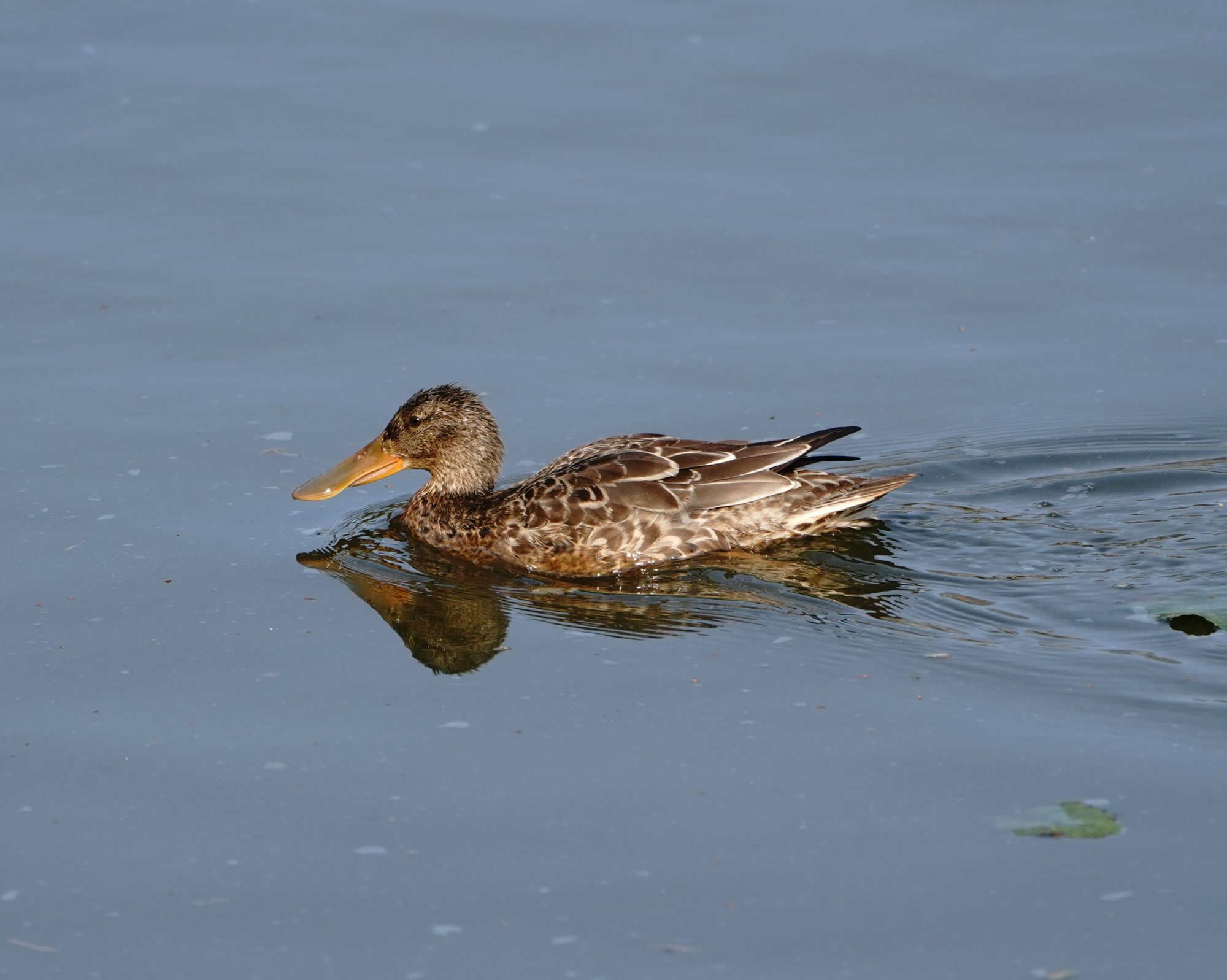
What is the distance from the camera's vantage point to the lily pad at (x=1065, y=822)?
5883 mm

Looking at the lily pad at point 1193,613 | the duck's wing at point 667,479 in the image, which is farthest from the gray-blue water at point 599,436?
the duck's wing at point 667,479

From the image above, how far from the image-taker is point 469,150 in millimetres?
12734

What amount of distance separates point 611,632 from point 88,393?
3893mm

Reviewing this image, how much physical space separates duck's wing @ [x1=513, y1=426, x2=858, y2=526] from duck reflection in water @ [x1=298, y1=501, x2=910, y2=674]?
0.31 metres

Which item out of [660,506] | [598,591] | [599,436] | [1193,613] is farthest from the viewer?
[599,436]

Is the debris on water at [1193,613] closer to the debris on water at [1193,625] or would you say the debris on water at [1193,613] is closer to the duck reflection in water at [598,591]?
the debris on water at [1193,625]

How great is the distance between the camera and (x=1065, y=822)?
5949 mm

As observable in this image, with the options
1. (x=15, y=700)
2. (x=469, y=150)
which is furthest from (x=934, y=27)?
(x=15, y=700)

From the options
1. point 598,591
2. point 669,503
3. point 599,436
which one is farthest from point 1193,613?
point 599,436

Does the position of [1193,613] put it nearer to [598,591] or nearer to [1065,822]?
[1065,822]

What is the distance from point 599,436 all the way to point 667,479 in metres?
1.09

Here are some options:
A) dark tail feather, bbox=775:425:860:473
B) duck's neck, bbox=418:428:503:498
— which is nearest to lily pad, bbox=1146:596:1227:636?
dark tail feather, bbox=775:425:860:473

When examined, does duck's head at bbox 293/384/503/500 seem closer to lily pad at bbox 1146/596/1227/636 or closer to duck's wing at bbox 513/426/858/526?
duck's wing at bbox 513/426/858/526

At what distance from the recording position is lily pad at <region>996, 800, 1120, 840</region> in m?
5.88
